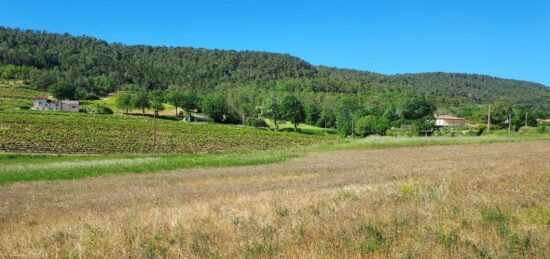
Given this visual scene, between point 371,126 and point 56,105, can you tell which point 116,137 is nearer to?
point 56,105

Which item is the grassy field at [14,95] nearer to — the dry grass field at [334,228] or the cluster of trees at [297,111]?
the cluster of trees at [297,111]

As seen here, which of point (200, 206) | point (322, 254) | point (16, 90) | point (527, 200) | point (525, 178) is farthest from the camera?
point (16, 90)

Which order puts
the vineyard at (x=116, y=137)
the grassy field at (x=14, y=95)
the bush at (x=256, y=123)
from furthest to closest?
the bush at (x=256, y=123) → the grassy field at (x=14, y=95) → the vineyard at (x=116, y=137)

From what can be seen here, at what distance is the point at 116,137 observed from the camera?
82.5 meters

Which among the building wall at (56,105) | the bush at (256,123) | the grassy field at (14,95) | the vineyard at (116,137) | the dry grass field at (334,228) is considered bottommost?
the vineyard at (116,137)

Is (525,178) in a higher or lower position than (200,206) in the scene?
higher

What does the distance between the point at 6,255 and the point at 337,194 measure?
769cm

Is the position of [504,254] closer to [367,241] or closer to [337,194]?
[367,241]

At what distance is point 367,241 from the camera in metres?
6.12

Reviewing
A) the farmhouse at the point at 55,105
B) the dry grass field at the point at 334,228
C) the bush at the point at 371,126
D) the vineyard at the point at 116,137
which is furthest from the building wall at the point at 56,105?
the dry grass field at the point at 334,228

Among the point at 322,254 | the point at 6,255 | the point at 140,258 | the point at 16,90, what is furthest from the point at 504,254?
the point at 16,90

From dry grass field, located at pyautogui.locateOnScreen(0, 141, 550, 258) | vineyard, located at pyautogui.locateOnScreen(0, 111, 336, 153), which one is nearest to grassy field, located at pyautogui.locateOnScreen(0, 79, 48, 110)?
vineyard, located at pyautogui.locateOnScreen(0, 111, 336, 153)

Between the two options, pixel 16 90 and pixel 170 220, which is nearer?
pixel 170 220

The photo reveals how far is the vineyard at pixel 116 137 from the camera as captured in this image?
221 ft
